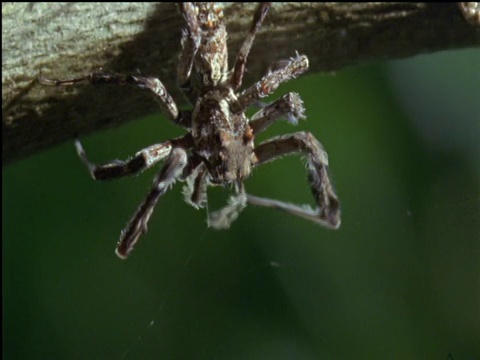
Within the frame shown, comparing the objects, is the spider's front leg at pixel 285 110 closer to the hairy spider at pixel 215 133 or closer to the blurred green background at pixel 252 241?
the hairy spider at pixel 215 133

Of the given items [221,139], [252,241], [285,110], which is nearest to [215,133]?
[221,139]

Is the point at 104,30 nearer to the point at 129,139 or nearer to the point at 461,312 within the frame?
the point at 129,139

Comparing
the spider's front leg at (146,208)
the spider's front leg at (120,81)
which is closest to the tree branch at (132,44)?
the spider's front leg at (120,81)

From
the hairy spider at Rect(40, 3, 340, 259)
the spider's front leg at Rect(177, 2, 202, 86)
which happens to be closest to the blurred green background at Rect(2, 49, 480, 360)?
the hairy spider at Rect(40, 3, 340, 259)

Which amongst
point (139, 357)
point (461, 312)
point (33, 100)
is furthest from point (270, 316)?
point (33, 100)

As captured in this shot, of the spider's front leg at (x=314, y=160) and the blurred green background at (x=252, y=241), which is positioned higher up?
the spider's front leg at (x=314, y=160)
